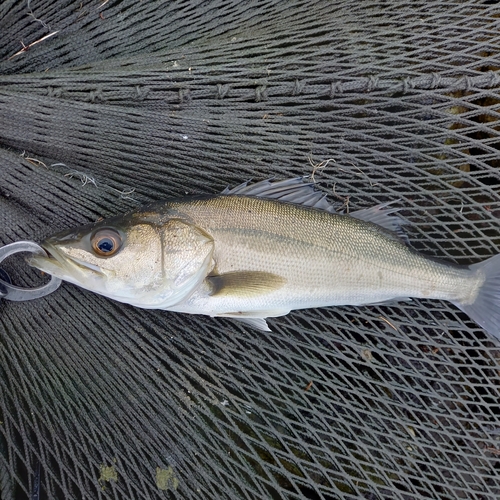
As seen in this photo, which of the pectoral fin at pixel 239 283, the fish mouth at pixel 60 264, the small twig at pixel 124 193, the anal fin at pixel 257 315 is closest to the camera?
the fish mouth at pixel 60 264

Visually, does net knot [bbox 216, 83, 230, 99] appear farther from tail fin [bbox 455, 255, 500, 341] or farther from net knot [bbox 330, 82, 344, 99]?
tail fin [bbox 455, 255, 500, 341]

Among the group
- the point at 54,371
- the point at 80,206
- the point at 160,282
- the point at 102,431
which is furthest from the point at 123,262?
the point at 102,431

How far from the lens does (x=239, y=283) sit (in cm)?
230

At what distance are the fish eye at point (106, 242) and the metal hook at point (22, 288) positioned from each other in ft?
1.26

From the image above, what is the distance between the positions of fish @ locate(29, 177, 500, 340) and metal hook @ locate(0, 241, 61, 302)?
0.53 ft

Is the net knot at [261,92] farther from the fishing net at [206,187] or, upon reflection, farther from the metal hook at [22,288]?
the metal hook at [22,288]

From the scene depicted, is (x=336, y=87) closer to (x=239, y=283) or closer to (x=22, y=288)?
(x=239, y=283)

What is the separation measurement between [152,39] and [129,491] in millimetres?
2756

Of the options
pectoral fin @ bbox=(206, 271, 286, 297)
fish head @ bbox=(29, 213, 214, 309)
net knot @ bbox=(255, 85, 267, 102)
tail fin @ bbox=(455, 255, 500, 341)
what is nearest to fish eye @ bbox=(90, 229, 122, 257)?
fish head @ bbox=(29, 213, 214, 309)

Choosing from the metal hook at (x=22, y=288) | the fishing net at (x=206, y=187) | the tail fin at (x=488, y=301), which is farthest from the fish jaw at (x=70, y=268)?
Result: the tail fin at (x=488, y=301)

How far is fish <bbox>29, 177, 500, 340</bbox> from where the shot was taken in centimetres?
220

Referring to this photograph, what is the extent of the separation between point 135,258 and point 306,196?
105cm

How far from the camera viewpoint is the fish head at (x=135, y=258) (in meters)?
2.17

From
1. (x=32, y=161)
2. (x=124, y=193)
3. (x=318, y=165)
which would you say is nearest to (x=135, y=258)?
(x=124, y=193)
